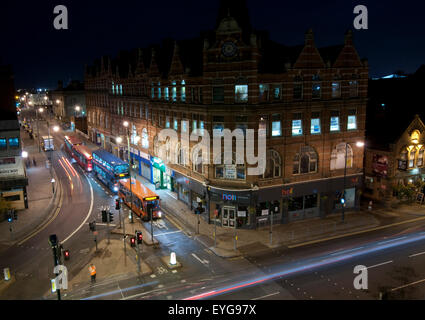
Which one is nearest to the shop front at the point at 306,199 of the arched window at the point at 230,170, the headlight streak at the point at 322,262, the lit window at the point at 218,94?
the arched window at the point at 230,170

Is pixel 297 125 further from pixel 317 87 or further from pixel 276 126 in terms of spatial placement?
pixel 317 87

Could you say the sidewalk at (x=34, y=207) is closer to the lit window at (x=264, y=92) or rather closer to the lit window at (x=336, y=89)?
the lit window at (x=264, y=92)

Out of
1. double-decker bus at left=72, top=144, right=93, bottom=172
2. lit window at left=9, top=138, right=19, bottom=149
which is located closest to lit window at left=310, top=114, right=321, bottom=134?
lit window at left=9, top=138, right=19, bottom=149

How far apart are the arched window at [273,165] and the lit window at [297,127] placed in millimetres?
2882

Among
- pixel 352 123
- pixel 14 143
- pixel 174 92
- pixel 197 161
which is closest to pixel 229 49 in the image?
pixel 174 92

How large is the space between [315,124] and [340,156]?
16.0ft

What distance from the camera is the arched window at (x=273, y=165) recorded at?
34.3m

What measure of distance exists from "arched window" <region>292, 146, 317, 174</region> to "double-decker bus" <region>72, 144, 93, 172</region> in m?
34.1

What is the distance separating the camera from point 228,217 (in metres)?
34.9

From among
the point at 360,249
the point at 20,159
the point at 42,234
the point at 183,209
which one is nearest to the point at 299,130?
the point at 360,249

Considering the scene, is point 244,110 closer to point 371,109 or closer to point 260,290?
point 260,290

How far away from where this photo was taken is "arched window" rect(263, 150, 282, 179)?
34.3 meters

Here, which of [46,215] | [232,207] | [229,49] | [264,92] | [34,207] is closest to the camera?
[229,49]

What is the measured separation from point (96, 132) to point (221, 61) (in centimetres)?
5605
